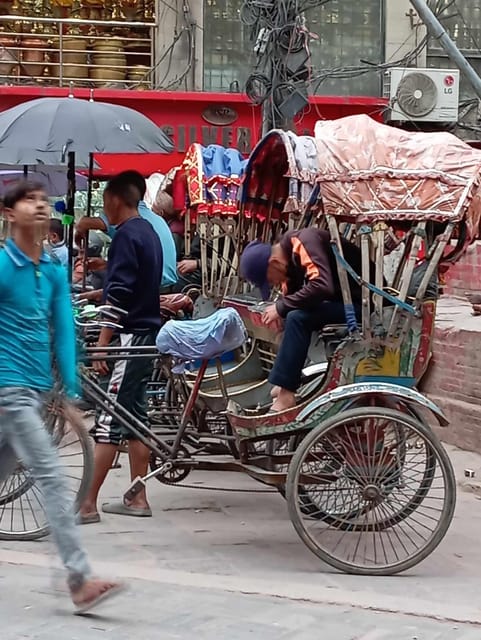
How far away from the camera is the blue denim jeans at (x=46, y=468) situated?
A: 4.43 m

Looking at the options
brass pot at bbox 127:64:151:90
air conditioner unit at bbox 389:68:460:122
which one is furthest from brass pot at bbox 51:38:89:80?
air conditioner unit at bbox 389:68:460:122

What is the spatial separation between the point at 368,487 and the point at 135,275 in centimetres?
182

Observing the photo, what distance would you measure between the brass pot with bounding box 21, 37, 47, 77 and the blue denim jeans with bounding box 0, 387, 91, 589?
12981 mm

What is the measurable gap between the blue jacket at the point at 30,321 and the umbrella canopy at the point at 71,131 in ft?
10.2

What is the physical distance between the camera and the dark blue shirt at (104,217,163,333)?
6285mm

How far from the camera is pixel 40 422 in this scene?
4551mm

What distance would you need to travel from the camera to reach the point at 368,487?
18.4ft

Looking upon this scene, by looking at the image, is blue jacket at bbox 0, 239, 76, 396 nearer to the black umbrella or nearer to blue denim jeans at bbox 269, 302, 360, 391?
blue denim jeans at bbox 269, 302, 360, 391

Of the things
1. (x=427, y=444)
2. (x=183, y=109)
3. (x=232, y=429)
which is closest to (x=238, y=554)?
(x=232, y=429)

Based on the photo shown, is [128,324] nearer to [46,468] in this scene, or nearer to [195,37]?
[46,468]

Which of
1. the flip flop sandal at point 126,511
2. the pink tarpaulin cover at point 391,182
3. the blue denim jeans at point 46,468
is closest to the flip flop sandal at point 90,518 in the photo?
the flip flop sandal at point 126,511

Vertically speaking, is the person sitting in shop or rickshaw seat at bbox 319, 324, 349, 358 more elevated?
the person sitting in shop

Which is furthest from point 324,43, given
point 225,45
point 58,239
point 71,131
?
point 71,131

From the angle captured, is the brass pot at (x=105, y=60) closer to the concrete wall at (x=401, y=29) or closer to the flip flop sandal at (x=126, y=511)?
the concrete wall at (x=401, y=29)
